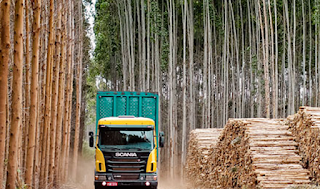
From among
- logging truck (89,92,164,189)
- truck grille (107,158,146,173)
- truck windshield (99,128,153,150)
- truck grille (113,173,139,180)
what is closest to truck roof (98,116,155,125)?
logging truck (89,92,164,189)

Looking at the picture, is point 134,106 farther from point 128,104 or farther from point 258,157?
point 258,157

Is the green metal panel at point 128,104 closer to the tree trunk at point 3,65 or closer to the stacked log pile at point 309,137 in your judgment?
the stacked log pile at point 309,137

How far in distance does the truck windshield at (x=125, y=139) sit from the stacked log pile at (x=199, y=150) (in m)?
2.59

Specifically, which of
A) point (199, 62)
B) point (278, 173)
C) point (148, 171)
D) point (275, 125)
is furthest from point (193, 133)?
point (199, 62)

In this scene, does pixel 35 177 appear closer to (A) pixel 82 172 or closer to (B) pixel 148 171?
(B) pixel 148 171

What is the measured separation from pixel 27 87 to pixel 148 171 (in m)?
3.50

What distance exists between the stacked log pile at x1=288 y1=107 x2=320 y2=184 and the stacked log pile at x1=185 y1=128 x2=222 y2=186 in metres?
4.13

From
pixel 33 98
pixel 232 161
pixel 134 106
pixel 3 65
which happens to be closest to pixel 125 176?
pixel 232 161

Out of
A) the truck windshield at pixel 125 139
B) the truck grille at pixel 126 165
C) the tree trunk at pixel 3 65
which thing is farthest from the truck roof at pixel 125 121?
the tree trunk at pixel 3 65

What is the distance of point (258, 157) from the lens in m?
7.53

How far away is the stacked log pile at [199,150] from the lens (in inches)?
482

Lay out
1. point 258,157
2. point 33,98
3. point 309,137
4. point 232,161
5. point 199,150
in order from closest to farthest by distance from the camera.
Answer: point 309,137
point 258,157
point 33,98
point 232,161
point 199,150

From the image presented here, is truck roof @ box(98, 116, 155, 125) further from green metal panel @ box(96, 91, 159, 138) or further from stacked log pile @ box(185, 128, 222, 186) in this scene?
stacked log pile @ box(185, 128, 222, 186)

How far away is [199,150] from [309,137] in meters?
5.77
